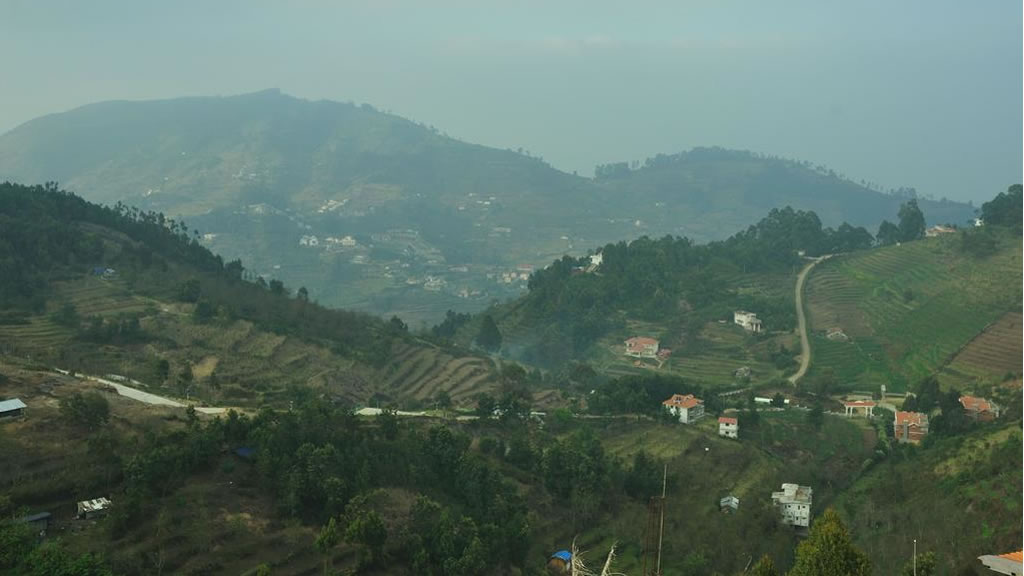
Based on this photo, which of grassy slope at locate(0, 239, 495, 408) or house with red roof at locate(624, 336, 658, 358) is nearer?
grassy slope at locate(0, 239, 495, 408)

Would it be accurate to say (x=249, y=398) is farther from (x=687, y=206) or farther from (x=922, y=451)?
(x=687, y=206)

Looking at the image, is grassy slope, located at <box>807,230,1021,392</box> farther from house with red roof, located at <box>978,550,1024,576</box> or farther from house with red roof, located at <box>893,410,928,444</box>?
house with red roof, located at <box>978,550,1024,576</box>

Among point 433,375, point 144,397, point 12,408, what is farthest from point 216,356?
point 12,408

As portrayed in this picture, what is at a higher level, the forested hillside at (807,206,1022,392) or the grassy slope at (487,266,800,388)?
the forested hillside at (807,206,1022,392)

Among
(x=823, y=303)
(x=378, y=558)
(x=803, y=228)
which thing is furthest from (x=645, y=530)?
(x=803, y=228)

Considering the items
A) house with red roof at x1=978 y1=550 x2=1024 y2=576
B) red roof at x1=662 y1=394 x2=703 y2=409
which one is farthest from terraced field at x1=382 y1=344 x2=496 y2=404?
house with red roof at x1=978 y1=550 x2=1024 y2=576

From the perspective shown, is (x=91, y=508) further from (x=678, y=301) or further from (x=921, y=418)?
(x=678, y=301)

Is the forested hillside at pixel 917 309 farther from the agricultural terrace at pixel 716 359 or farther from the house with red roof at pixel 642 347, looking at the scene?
the house with red roof at pixel 642 347
